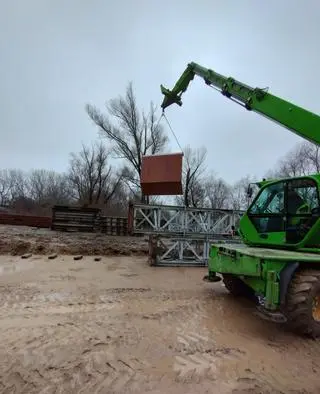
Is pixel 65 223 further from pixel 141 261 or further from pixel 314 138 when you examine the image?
pixel 314 138

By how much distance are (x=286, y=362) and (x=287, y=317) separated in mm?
909

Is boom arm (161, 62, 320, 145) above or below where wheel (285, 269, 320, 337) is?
above

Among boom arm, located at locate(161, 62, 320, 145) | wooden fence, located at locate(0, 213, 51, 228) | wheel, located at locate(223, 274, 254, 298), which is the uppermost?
boom arm, located at locate(161, 62, 320, 145)

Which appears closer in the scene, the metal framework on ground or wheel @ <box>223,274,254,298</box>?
wheel @ <box>223,274,254,298</box>

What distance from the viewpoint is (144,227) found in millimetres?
12570

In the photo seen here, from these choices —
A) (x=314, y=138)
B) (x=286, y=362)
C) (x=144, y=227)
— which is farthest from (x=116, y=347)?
(x=144, y=227)

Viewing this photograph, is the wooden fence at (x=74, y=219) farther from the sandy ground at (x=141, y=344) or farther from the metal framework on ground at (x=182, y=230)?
the sandy ground at (x=141, y=344)

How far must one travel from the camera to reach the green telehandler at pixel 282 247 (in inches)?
206

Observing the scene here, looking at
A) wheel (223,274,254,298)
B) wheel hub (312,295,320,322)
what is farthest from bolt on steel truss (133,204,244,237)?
wheel hub (312,295,320,322)

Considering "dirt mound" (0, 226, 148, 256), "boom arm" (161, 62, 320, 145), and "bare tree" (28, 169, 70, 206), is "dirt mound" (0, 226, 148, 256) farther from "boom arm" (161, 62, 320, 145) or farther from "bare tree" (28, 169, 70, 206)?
"bare tree" (28, 169, 70, 206)

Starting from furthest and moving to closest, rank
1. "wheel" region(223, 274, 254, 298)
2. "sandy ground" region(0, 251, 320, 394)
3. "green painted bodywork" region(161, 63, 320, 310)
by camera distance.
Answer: "wheel" region(223, 274, 254, 298) < "green painted bodywork" region(161, 63, 320, 310) < "sandy ground" region(0, 251, 320, 394)

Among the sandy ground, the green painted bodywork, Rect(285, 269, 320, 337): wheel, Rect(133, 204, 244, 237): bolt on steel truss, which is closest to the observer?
the sandy ground

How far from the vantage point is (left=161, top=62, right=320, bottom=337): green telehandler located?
522 centimetres

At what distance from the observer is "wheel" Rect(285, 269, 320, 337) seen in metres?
5.16
